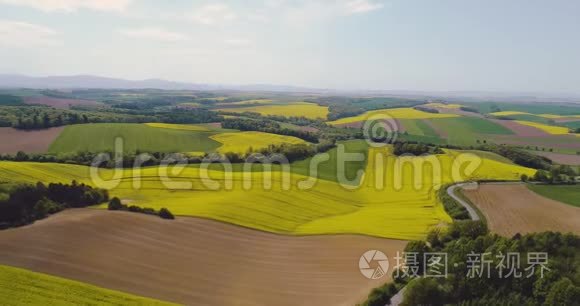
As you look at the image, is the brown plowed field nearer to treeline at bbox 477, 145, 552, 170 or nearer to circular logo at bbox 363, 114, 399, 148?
treeline at bbox 477, 145, 552, 170

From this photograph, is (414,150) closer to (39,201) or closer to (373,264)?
(373,264)

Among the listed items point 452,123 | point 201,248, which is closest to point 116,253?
point 201,248

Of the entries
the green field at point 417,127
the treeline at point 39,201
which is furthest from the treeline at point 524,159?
the treeline at point 39,201

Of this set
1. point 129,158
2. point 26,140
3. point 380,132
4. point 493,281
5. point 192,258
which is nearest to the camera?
point 493,281

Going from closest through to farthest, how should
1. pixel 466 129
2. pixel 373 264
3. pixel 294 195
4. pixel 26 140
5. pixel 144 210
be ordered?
pixel 373 264 → pixel 144 210 → pixel 294 195 → pixel 26 140 → pixel 466 129

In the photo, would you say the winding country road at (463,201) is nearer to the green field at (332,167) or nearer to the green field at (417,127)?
the green field at (332,167)

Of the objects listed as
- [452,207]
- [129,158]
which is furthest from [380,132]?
[452,207]
